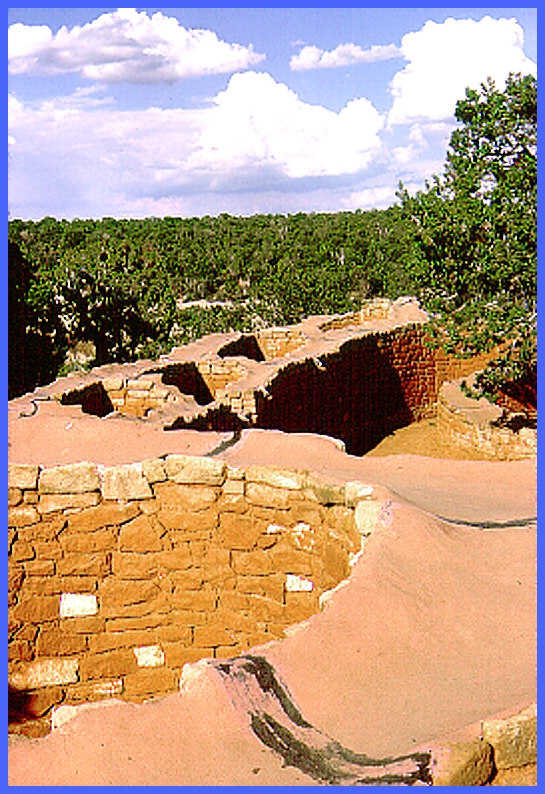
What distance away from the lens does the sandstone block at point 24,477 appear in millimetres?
7258

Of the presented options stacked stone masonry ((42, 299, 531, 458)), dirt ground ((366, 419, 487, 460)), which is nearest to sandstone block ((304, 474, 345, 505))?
stacked stone masonry ((42, 299, 531, 458))

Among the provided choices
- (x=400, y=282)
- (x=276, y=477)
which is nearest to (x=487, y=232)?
(x=276, y=477)

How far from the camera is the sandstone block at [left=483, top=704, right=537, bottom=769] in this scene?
3623 mm

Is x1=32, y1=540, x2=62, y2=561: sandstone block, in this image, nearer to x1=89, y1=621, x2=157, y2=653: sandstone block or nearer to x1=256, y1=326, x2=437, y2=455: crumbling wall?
x1=89, y1=621, x2=157, y2=653: sandstone block

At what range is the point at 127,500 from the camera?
7219 mm

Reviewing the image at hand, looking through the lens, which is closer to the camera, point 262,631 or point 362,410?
point 262,631

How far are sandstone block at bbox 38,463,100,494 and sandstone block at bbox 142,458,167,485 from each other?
43cm

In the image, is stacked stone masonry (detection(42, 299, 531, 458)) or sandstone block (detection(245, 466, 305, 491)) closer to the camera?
sandstone block (detection(245, 466, 305, 491))

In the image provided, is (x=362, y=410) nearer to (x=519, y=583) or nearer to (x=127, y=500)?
(x=127, y=500)

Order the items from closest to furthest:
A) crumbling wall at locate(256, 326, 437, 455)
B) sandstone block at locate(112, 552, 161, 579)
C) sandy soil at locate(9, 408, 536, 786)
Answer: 1. sandy soil at locate(9, 408, 536, 786)
2. sandstone block at locate(112, 552, 161, 579)
3. crumbling wall at locate(256, 326, 437, 455)

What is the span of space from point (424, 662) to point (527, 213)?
9413 millimetres

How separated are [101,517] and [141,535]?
383 millimetres

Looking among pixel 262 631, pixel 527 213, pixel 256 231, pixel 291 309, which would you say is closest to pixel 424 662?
pixel 262 631

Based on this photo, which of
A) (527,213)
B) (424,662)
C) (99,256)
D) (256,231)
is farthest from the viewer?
(256,231)
